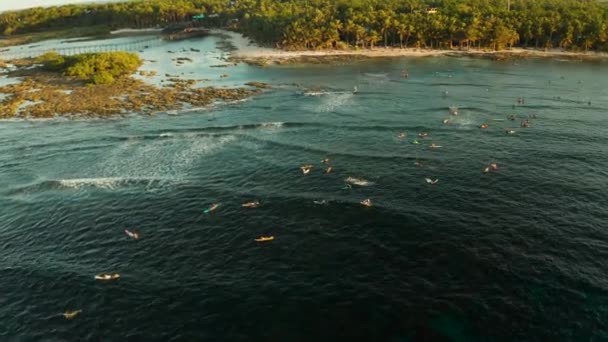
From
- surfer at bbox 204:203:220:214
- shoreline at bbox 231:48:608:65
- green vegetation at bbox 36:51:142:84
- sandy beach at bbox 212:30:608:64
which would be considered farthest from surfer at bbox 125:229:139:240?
sandy beach at bbox 212:30:608:64

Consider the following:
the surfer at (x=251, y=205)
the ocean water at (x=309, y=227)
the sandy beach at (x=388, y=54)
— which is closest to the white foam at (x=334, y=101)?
the ocean water at (x=309, y=227)

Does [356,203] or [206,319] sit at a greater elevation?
[356,203]

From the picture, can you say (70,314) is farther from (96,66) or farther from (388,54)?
(388,54)

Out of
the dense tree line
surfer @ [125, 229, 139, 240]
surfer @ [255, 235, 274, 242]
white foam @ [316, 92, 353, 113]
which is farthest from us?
the dense tree line

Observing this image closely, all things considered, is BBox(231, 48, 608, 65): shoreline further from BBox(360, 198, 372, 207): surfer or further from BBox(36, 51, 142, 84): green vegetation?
BBox(360, 198, 372, 207): surfer

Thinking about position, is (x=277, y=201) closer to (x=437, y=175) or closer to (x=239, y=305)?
(x=239, y=305)

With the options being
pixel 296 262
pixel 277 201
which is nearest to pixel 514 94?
pixel 277 201
